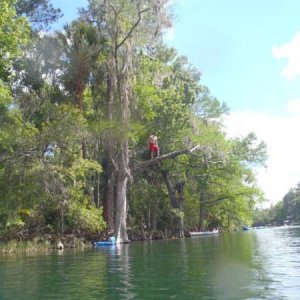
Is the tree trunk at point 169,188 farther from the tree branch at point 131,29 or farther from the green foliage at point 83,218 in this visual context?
the tree branch at point 131,29

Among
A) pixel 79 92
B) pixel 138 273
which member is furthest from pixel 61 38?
pixel 138 273

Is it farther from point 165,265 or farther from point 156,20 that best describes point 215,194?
point 165,265

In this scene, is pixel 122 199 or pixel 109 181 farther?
pixel 109 181

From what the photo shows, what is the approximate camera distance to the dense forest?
23.0 meters

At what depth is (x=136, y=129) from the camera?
97.5 ft

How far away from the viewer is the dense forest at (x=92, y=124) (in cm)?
2297

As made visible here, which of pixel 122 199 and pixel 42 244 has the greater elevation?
pixel 122 199

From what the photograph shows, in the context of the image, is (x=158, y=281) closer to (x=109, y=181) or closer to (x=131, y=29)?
(x=131, y=29)

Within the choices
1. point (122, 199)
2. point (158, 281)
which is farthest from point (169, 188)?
point (158, 281)

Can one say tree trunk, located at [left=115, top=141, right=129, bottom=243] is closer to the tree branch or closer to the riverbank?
the riverbank

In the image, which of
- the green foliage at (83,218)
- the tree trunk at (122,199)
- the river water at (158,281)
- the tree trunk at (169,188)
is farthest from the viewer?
the tree trunk at (169,188)

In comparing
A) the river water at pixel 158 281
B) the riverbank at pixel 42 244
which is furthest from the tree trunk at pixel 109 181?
the river water at pixel 158 281

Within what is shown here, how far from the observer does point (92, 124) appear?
92.4 feet

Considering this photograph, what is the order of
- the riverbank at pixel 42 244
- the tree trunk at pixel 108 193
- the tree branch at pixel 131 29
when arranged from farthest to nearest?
the tree trunk at pixel 108 193 < the tree branch at pixel 131 29 < the riverbank at pixel 42 244
